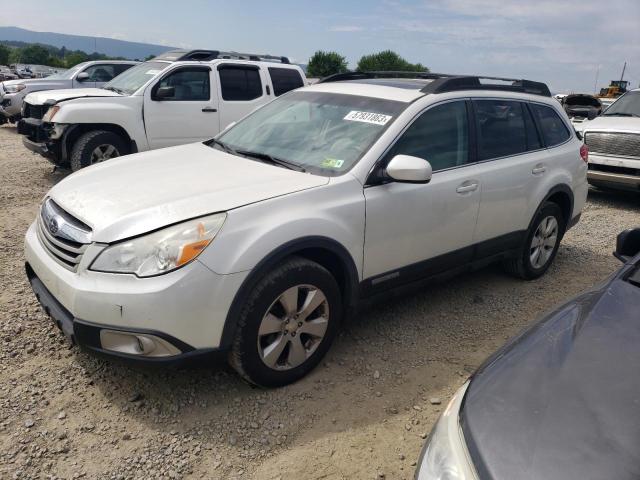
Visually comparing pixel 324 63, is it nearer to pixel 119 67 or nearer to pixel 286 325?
pixel 119 67

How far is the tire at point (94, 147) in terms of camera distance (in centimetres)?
707

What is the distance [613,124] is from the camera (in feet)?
27.0

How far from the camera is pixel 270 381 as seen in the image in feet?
→ 9.56

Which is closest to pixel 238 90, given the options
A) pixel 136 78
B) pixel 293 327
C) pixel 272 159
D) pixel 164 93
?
pixel 164 93

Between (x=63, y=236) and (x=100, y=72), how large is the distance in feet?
38.1

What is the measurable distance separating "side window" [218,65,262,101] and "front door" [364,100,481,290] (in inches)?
205

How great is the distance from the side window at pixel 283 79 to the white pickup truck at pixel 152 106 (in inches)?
0.7

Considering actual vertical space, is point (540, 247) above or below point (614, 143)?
below

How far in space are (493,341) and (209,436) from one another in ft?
6.99

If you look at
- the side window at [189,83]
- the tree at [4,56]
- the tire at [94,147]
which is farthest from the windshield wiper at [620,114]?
the tree at [4,56]

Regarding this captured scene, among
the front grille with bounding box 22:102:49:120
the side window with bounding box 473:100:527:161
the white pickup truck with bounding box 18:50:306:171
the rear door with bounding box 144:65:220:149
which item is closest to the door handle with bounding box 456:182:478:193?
the side window with bounding box 473:100:527:161

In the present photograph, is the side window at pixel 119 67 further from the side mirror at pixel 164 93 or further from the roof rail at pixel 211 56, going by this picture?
the side mirror at pixel 164 93

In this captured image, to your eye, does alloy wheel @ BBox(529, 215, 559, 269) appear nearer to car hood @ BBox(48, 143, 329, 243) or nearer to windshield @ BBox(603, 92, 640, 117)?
car hood @ BBox(48, 143, 329, 243)

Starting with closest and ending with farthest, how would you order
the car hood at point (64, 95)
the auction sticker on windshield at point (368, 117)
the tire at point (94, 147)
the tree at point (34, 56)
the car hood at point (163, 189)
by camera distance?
the car hood at point (163, 189) → the auction sticker on windshield at point (368, 117) → the tire at point (94, 147) → the car hood at point (64, 95) → the tree at point (34, 56)
